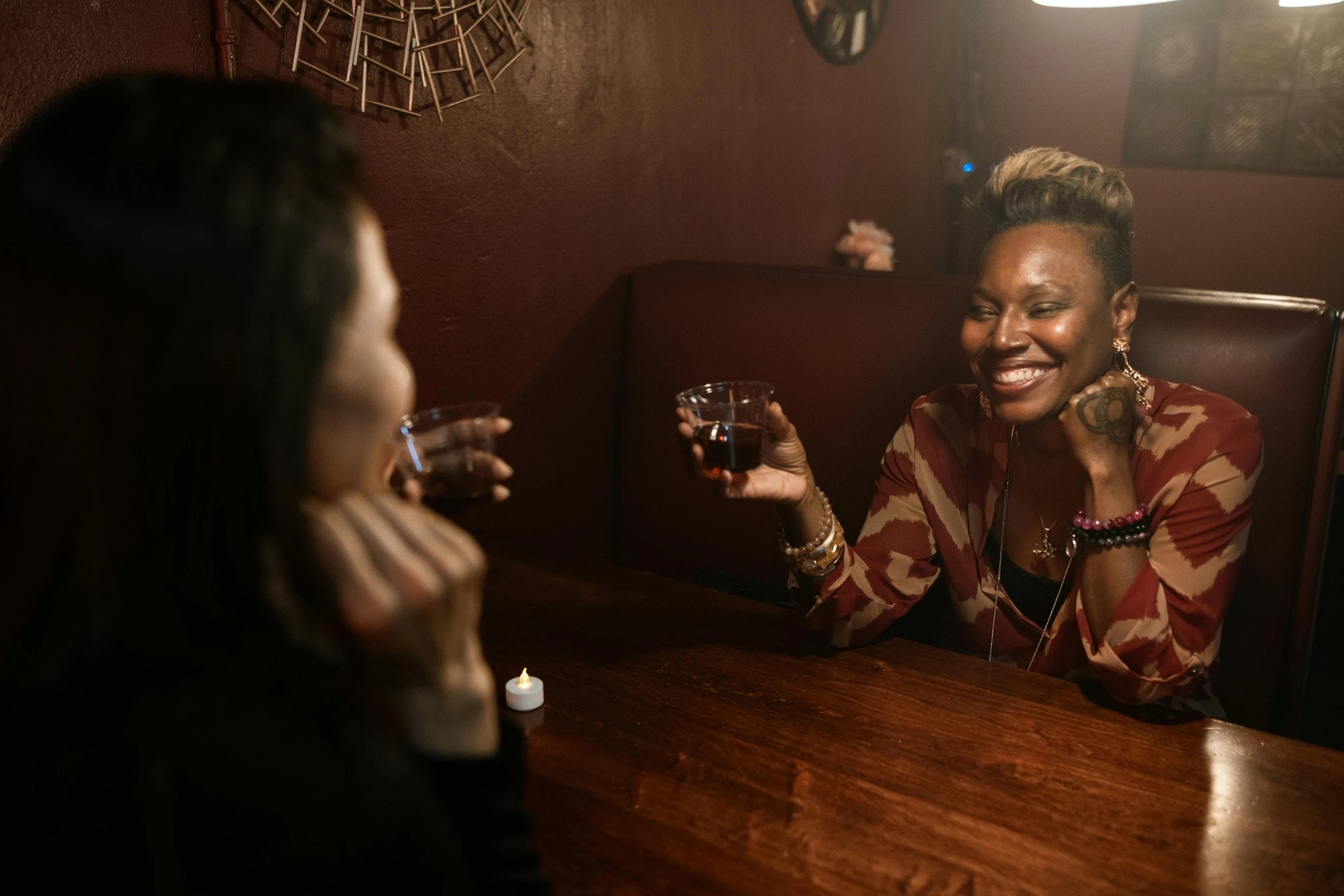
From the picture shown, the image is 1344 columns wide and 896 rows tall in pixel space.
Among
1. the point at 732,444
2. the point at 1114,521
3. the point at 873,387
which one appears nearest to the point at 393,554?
the point at 732,444

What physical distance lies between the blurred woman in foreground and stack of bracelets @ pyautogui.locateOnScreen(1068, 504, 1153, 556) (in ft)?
3.75

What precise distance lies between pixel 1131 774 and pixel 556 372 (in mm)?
1525

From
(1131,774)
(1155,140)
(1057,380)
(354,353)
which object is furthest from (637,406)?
(1155,140)

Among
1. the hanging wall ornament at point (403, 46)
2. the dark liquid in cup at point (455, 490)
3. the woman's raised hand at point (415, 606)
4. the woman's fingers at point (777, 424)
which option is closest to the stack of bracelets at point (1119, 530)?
the woman's fingers at point (777, 424)

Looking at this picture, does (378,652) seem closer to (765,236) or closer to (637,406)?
(637,406)

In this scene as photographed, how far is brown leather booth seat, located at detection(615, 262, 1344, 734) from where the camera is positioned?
156cm

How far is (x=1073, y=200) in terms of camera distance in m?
1.41

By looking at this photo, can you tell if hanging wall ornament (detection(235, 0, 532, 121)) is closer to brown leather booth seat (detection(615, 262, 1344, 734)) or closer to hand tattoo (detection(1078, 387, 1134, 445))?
brown leather booth seat (detection(615, 262, 1344, 734))

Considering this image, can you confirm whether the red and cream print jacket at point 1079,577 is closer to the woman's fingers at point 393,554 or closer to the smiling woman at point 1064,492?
the smiling woman at point 1064,492

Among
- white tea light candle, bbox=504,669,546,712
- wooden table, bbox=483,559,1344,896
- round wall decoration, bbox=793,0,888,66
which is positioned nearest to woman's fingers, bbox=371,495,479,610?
wooden table, bbox=483,559,1344,896

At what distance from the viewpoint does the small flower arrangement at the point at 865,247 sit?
3.39m

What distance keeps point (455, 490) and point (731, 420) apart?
0.42m

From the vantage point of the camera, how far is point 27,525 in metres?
0.51

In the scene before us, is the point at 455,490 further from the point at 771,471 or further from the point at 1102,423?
the point at 1102,423
